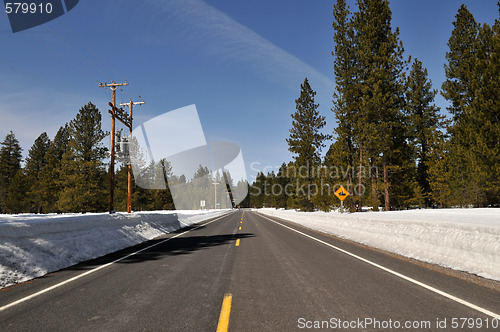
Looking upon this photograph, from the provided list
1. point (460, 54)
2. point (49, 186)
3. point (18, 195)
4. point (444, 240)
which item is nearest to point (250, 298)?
point (444, 240)

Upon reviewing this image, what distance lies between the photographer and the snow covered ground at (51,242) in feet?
20.8

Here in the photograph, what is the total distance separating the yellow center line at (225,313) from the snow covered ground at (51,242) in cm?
476

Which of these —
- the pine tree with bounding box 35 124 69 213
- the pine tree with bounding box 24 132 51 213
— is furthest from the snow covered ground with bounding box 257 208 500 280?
the pine tree with bounding box 24 132 51 213

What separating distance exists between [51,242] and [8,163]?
64.2 metres

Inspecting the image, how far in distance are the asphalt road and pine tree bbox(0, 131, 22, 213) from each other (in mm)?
63568

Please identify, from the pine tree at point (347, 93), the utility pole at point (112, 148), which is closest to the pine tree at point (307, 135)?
the pine tree at point (347, 93)

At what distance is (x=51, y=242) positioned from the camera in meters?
7.95

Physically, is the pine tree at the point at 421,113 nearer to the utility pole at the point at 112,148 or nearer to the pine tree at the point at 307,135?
the pine tree at the point at 307,135

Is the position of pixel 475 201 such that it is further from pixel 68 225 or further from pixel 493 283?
pixel 68 225

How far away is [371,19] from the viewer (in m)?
28.7

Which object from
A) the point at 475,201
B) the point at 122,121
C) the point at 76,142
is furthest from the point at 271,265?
the point at 76,142

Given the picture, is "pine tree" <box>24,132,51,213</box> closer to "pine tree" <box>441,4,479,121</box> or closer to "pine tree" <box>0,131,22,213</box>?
"pine tree" <box>0,131,22,213</box>

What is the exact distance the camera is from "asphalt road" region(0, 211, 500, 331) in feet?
11.6

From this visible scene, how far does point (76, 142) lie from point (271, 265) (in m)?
43.2
